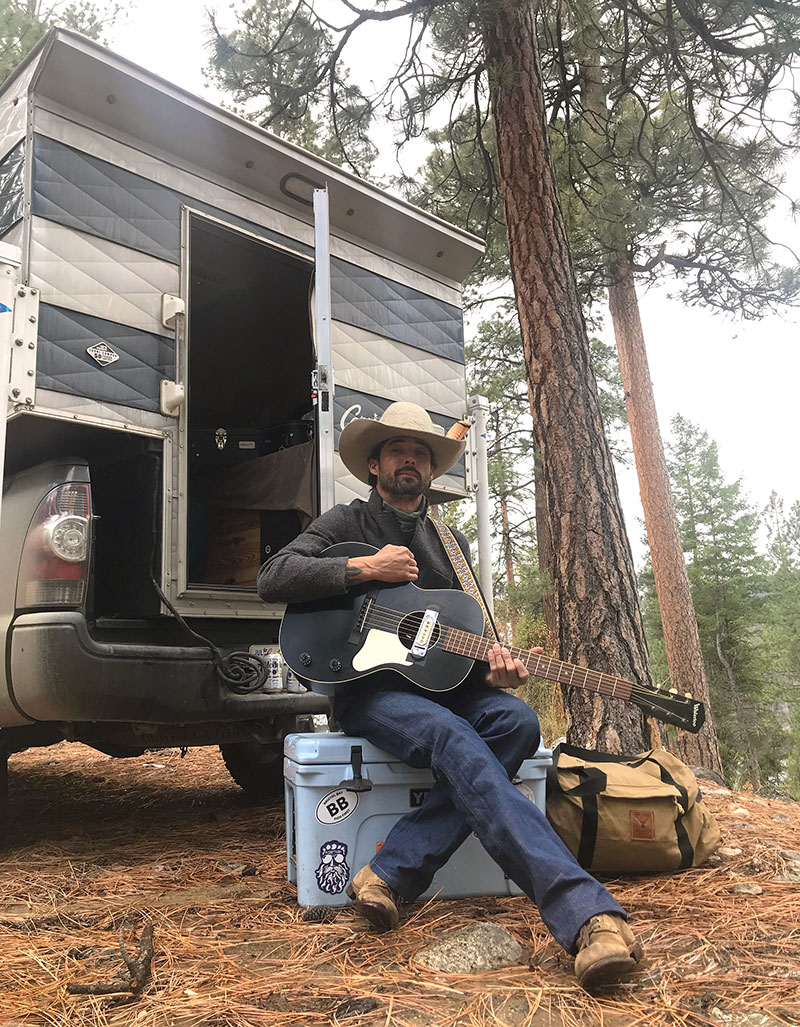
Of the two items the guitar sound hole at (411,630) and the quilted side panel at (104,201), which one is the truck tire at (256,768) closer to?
the guitar sound hole at (411,630)

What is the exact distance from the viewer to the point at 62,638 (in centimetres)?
270

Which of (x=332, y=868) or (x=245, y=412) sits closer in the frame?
(x=332, y=868)

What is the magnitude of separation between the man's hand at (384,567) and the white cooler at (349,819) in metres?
0.52

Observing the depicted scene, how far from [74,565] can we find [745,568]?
2785 centimetres

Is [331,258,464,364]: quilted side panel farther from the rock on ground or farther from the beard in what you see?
the rock on ground

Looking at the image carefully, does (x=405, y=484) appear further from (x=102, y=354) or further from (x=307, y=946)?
(x=307, y=946)

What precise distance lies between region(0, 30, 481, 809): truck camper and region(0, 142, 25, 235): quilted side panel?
1 cm

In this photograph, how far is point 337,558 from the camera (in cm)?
271

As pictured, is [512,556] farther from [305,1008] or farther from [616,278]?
[305,1008]

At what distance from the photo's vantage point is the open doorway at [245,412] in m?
4.70

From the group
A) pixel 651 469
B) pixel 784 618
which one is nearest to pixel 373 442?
pixel 651 469

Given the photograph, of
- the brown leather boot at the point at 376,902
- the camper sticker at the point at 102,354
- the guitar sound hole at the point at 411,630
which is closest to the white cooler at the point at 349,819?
the brown leather boot at the point at 376,902

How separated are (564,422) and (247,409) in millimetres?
2425

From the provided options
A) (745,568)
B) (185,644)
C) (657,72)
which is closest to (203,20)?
(657,72)
